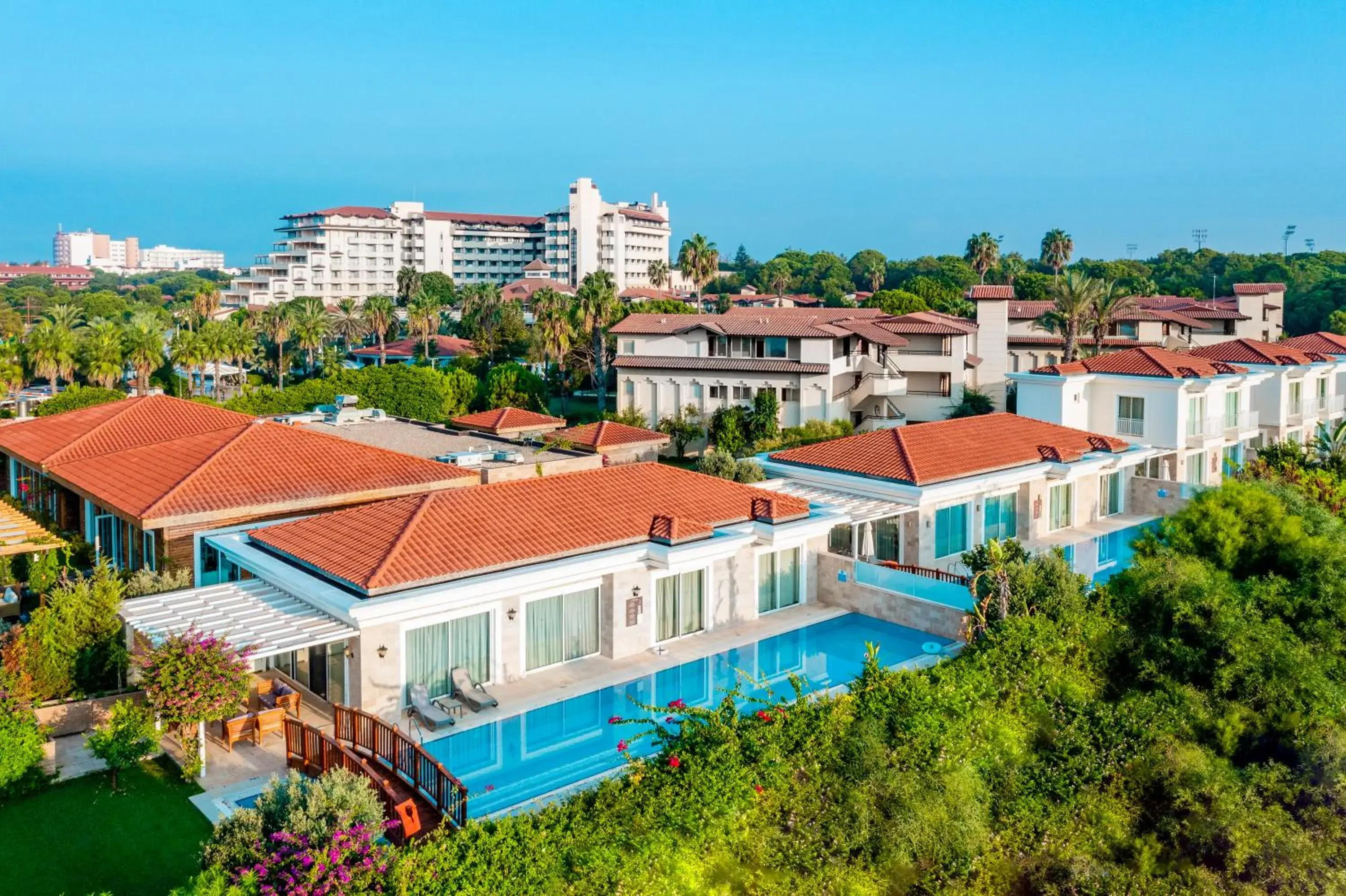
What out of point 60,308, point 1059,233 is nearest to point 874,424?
point 1059,233

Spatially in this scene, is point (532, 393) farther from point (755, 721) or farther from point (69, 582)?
point (755, 721)

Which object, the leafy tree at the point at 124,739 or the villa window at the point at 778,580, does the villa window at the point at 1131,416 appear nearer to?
the villa window at the point at 778,580

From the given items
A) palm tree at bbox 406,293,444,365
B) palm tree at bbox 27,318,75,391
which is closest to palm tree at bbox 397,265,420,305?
palm tree at bbox 406,293,444,365

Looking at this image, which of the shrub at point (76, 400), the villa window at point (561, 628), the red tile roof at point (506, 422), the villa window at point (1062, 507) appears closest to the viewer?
the villa window at point (561, 628)

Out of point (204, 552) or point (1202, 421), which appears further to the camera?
point (1202, 421)

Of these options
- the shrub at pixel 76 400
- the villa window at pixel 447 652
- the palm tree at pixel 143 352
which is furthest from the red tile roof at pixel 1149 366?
the palm tree at pixel 143 352

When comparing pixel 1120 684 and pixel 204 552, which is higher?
pixel 204 552
